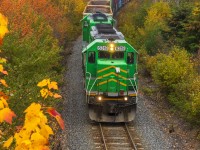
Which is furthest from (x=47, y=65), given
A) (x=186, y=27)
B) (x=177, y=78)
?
(x=186, y=27)

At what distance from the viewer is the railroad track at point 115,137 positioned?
543 inches

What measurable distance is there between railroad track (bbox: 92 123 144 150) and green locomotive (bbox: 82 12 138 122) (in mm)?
371

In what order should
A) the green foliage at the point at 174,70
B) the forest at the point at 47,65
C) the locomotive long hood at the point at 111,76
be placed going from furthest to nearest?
the green foliage at the point at 174,70
the locomotive long hood at the point at 111,76
the forest at the point at 47,65

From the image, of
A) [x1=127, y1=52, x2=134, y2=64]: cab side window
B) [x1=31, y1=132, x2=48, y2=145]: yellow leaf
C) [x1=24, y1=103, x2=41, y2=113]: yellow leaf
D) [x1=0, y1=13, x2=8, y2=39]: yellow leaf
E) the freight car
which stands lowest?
[x1=127, y1=52, x2=134, y2=64]: cab side window

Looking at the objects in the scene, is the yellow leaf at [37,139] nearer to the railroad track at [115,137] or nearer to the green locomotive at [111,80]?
the railroad track at [115,137]

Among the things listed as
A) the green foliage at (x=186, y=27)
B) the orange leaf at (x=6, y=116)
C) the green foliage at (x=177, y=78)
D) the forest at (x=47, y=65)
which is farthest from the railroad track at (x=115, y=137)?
the orange leaf at (x=6, y=116)

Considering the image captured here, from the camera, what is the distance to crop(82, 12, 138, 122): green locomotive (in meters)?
15.6

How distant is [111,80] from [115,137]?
244cm

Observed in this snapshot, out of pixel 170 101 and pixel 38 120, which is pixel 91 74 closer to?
pixel 170 101

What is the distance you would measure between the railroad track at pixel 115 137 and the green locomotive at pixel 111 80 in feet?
1.22

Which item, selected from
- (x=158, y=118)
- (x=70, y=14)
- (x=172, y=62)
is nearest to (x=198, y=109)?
(x=158, y=118)

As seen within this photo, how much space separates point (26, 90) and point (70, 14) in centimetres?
3525

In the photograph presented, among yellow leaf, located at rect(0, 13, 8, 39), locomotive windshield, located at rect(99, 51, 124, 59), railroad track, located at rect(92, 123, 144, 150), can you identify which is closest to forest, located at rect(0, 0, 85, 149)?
yellow leaf, located at rect(0, 13, 8, 39)

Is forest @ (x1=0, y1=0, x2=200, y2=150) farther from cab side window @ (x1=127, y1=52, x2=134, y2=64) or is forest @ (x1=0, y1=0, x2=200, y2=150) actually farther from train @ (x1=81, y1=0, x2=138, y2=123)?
cab side window @ (x1=127, y1=52, x2=134, y2=64)
